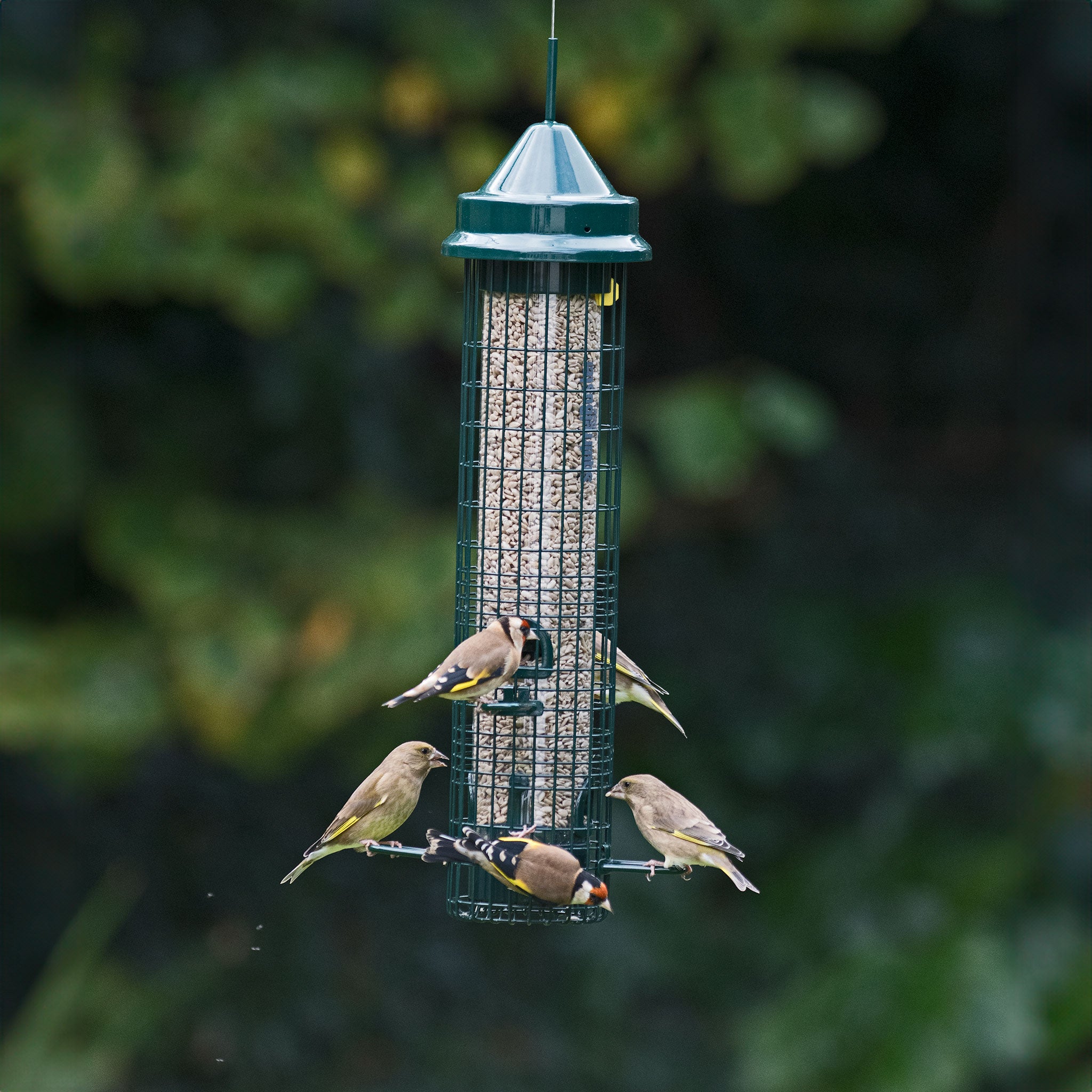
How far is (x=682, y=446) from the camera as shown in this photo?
800 centimetres

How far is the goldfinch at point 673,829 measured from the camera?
481 cm

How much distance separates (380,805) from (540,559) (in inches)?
31.7

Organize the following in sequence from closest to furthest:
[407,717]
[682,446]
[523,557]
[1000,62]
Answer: [523,557], [682,446], [407,717], [1000,62]

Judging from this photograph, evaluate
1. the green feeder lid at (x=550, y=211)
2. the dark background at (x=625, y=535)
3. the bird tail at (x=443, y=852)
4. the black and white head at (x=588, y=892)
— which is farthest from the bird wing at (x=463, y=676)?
the dark background at (x=625, y=535)

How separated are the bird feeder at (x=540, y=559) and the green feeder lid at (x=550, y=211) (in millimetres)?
285

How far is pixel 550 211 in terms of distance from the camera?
4.51 m

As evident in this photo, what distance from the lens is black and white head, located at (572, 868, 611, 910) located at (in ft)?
14.5

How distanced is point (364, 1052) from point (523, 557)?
5.22m

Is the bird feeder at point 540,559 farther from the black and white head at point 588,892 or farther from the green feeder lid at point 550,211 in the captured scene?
the black and white head at point 588,892

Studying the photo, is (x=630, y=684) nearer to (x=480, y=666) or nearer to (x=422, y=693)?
(x=480, y=666)

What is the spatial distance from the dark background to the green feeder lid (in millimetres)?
3303

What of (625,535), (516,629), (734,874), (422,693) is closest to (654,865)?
(734,874)
